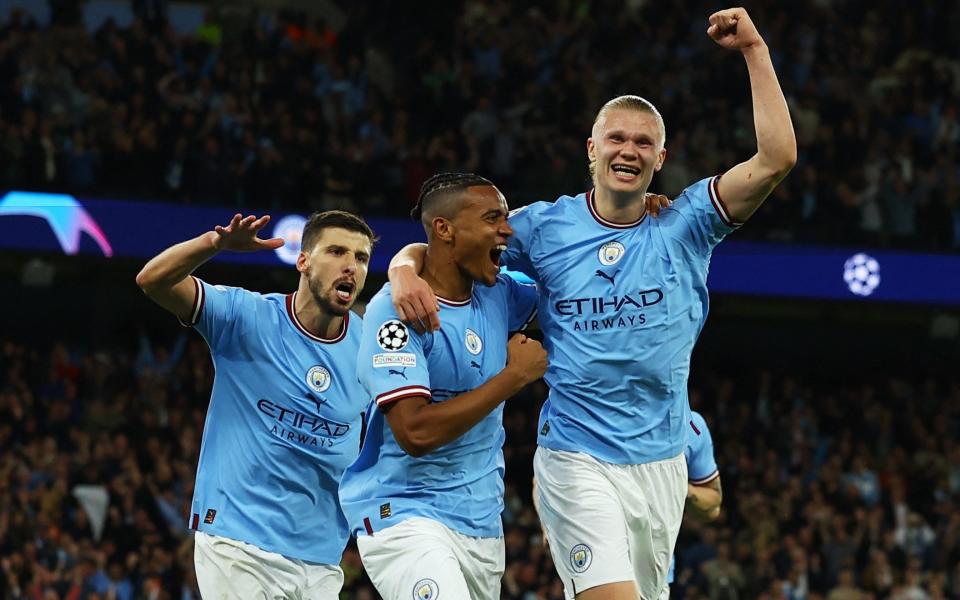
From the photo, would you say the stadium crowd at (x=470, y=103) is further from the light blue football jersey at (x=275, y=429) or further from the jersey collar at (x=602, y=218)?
the jersey collar at (x=602, y=218)

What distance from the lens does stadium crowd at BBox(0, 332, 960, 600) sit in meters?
15.0

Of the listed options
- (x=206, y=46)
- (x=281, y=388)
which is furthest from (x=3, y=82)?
(x=281, y=388)

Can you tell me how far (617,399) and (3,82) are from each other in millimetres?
13315

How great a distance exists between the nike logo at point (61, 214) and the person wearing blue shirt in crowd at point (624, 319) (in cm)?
1202

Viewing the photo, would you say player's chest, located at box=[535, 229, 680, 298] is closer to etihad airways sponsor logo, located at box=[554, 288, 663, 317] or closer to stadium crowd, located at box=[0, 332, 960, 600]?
etihad airways sponsor logo, located at box=[554, 288, 663, 317]

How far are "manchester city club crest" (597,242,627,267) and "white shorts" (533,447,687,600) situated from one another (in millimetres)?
845

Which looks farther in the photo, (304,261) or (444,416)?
(304,261)

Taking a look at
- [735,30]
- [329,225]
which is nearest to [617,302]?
[735,30]

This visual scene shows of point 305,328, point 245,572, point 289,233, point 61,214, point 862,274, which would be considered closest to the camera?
point 245,572

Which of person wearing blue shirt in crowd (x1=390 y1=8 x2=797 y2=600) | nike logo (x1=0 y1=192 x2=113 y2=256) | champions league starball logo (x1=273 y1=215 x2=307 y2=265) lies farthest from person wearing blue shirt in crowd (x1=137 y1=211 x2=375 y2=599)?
nike logo (x1=0 y1=192 x2=113 y2=256)

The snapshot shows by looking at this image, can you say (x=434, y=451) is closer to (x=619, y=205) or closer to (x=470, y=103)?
(x=619, y=205)

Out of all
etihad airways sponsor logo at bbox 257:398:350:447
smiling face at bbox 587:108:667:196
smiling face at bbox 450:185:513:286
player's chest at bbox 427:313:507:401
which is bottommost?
etihad airways sponsor logo at bbox 257:398:350:447

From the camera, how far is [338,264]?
6.93 meters

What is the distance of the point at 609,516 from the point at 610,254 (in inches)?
44.2
